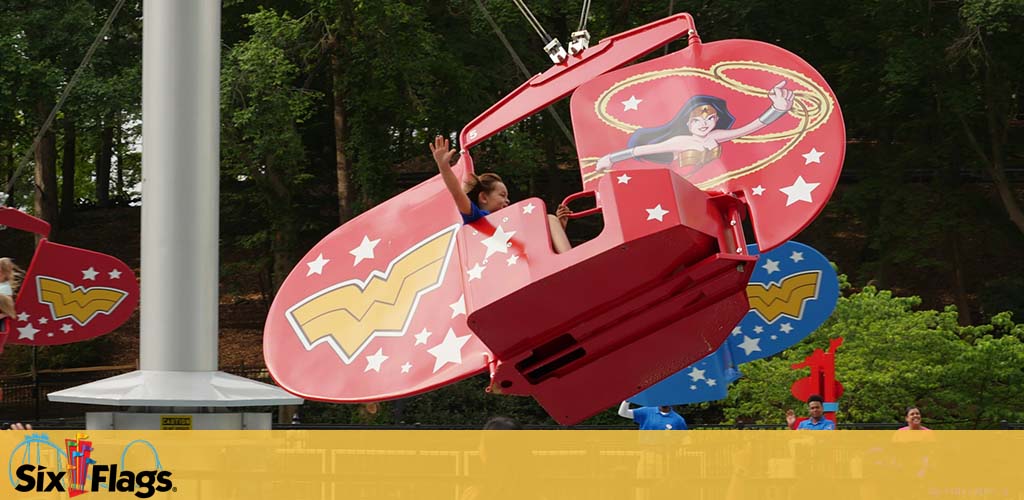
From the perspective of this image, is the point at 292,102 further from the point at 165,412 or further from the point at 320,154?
the point at 165,412

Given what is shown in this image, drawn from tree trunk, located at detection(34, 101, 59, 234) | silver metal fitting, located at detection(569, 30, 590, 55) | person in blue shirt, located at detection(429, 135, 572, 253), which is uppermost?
tree trunk, located at detection(34, 101, 59, 234)

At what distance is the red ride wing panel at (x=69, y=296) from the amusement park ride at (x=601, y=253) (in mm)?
3949

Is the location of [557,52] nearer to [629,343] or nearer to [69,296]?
[629,343]

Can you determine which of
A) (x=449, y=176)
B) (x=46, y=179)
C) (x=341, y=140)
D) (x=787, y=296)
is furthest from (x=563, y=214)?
(x=46, y=179)

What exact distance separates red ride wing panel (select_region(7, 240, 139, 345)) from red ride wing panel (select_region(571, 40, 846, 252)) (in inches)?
199

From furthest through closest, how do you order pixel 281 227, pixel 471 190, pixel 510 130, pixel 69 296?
pixel 281 227 < pixel 510 130 < pixel 69 296 < pixel 471 190

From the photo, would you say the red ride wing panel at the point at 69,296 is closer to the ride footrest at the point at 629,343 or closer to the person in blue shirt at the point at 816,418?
the ride footrest at the point at 629,343

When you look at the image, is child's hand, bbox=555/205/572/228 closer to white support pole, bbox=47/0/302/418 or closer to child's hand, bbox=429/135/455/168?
child's hand, bbox=429/135/455/168

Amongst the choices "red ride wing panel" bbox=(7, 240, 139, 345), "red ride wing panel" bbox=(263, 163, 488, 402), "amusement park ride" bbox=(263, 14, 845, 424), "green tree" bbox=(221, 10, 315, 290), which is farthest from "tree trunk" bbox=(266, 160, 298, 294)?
"amusement park ride" bbox=(263, 14, 845, 424)
